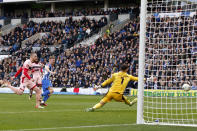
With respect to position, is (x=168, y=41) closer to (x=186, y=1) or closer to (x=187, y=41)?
(x=187, y=41)

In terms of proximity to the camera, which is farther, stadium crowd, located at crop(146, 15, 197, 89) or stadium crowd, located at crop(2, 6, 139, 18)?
A: stadium crowd, located at crop(2, 6, 139, 18)

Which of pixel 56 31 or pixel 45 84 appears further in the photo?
pixel 56 31

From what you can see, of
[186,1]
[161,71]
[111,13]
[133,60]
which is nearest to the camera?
[186,1]

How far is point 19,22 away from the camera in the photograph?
188 ft

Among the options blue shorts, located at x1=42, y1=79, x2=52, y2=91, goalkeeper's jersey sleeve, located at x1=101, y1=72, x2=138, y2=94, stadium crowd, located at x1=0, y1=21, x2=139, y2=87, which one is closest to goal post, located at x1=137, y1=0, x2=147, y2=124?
goalkeeper's jersey sleeve, located at x1=101, y1=72, x2=138, y2=94

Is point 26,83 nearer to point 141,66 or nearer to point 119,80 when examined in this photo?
point 119,80

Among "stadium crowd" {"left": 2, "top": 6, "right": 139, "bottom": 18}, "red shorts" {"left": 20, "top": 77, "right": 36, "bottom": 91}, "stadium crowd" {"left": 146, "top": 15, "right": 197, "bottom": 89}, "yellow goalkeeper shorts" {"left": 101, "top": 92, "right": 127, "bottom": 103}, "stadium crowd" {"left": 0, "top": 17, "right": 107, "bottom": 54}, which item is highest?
"stadium crowd" {"left": 2, "top": 6, "right": 139, "bottom": 18}

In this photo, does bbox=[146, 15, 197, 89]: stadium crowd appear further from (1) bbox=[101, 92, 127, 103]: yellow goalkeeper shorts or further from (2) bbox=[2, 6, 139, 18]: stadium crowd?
(2) bbox=[2, 6, 139, 18]: stadium crowd

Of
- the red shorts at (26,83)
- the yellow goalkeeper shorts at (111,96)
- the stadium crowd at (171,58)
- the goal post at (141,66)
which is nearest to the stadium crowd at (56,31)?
the red shorts at (26,83)

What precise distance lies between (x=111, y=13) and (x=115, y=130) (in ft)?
132

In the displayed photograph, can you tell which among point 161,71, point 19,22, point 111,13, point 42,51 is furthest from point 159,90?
point 19,22

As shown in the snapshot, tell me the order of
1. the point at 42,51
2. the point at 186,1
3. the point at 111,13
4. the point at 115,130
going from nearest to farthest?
the point at 115,130 < the point at 186,1 < the point at 42,51 < the point at 111,13

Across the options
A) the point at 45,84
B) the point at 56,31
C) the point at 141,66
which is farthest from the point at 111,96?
the point at 56,31

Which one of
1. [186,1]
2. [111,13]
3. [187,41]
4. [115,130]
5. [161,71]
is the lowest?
[115,130]
